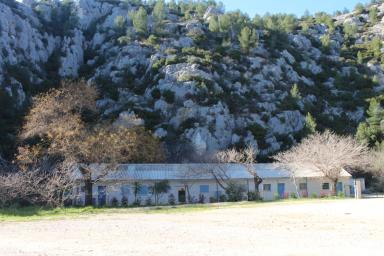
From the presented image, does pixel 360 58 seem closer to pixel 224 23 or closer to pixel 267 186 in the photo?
pixel 224 23

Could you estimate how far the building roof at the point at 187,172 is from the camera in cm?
5501

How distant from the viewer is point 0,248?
1775cm

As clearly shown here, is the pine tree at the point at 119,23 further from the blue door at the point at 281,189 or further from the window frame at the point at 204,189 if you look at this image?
the blue door at the point at 281,189

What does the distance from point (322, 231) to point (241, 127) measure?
6434 cm

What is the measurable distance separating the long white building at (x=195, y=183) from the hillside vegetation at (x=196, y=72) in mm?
16022

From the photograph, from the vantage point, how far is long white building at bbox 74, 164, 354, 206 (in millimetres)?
52781

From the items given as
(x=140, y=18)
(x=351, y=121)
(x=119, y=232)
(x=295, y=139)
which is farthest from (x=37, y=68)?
(x=119, y=232)

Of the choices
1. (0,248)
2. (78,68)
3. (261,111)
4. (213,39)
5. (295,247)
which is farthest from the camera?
(213,39)

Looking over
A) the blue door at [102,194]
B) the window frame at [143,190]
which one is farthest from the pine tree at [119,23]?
the blue door at [102,194]

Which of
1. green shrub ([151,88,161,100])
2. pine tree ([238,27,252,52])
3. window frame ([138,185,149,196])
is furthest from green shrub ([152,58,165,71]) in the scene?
window frame ([138,185,149,196])

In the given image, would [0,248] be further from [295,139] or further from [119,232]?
[295,139]

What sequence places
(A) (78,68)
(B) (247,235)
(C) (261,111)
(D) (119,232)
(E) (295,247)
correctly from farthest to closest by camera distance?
(A) (78,68)
(C) (261,111)
(D) (119,232)
(B) (247,235)
(E) (295,247)

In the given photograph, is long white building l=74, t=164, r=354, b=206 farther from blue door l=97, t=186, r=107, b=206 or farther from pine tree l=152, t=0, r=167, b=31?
pine tree l=152, t=0, r=167, b=31

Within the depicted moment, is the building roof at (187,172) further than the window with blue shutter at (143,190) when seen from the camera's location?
Result: Yes
